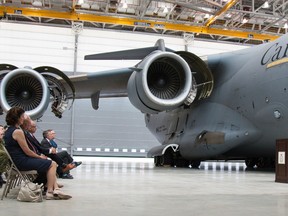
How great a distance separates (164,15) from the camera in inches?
952

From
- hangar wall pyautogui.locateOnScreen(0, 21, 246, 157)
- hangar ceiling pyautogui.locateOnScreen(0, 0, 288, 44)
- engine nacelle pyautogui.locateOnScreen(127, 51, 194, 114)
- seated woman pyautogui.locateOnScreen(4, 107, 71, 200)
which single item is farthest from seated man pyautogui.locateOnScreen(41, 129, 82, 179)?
hangar wall pyautogui.locateOnScreen(0, 21, 246, 157)

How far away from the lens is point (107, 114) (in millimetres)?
24094

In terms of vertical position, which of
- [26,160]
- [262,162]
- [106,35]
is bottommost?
[262,162]

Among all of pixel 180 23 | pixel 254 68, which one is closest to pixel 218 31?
pixel 180 23

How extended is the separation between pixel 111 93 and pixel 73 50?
1099 cm

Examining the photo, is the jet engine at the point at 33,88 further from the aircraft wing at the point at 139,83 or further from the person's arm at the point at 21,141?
the person's arm at the point at 21,141

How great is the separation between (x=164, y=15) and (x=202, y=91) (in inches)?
558

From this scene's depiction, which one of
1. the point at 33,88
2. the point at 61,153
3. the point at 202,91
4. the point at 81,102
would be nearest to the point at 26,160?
the point at 61,153

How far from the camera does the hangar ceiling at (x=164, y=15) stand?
21734mm

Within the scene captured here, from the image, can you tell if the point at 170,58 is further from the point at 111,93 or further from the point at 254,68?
the point at 111,93

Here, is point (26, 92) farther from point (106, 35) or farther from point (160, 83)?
point (106, 35)

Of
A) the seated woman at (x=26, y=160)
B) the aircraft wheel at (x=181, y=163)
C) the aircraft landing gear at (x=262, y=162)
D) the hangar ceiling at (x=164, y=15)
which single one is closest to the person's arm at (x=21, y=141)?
the seated woman at (x=26, y=160)

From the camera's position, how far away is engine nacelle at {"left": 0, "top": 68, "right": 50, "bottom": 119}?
32.7ft

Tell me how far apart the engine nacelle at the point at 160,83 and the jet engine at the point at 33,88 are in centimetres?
190
